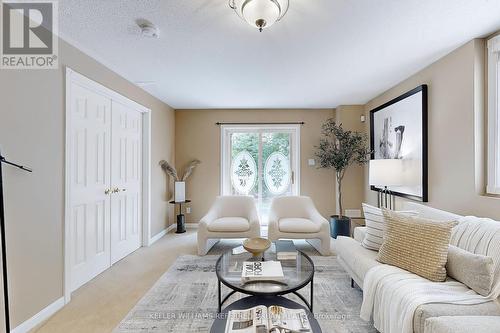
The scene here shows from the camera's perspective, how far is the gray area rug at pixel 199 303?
1.90m

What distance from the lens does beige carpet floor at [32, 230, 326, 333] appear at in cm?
197

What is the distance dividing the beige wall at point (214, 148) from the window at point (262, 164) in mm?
170

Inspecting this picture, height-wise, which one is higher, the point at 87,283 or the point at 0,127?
the point at 0,127

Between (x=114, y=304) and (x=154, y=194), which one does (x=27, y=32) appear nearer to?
(x=114, y=304)

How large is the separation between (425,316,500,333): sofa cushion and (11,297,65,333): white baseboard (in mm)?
2701

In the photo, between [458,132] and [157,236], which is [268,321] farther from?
[157,236]

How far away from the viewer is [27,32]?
1939 millimetres

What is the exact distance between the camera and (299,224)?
3.41 meters

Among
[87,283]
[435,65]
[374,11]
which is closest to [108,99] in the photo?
[87,283]

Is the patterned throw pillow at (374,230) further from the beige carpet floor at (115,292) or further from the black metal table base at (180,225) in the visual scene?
the black metal table base at (180,225)

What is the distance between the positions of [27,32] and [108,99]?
112 centimetres

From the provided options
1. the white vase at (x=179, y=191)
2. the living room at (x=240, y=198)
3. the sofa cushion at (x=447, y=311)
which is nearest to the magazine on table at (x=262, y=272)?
the living room at (x=240, y=198)

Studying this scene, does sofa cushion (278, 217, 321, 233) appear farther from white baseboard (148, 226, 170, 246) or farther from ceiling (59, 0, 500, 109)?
white baseboard (148, 226, 170, 246)

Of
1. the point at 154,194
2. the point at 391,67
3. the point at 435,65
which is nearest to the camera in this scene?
the point at 435,65
